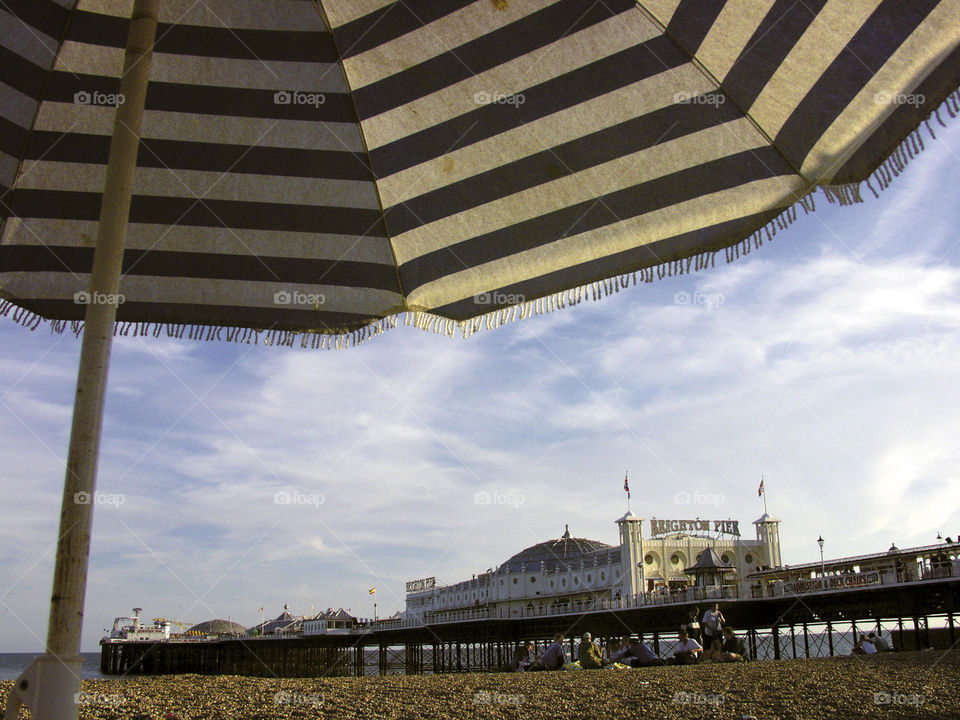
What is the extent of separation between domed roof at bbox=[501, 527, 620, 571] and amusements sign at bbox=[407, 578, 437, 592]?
1564 centimetres

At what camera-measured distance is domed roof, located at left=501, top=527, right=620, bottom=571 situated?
178ft

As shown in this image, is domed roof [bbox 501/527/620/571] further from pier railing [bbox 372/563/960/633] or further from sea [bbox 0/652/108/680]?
sea [bbox 0/652/108/680]

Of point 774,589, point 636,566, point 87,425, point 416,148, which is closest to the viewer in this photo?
point 87,425

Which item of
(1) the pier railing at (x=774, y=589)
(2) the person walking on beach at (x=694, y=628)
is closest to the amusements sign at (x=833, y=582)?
(1) the pier railing at (x=774, y=589)

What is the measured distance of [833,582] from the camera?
84.0ft

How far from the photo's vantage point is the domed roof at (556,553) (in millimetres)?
54375

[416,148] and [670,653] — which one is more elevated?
[416,148]

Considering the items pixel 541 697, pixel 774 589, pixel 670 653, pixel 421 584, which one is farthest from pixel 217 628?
pixel 541 697

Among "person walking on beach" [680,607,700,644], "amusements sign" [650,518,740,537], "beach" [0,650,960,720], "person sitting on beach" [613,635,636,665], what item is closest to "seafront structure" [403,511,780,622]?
"amusements sign" [650,518,740,537]

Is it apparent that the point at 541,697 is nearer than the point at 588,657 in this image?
Yes

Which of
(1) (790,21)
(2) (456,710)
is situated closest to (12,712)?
(2) (456,710)

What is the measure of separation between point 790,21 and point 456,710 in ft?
12.0

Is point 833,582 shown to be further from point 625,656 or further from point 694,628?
point 625,656

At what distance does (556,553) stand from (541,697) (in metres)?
53.2
